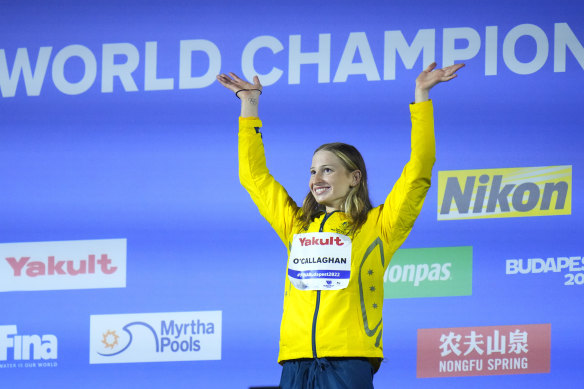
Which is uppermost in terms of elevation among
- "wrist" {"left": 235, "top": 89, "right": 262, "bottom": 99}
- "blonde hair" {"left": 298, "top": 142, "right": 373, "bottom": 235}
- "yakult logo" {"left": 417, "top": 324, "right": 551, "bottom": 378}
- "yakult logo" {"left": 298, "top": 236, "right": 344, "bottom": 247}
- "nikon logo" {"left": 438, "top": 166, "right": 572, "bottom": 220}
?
"wrist" {"left": 235, "top": 89, "right": 262, "bottom": 99}

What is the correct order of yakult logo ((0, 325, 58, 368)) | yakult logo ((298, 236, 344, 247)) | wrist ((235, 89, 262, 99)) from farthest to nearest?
1. yakult logo ((0, 325, 58, 368))
2. wrist ((235, 89, 262, 99))
3. yakult logo ((298, 236, 344, 247))

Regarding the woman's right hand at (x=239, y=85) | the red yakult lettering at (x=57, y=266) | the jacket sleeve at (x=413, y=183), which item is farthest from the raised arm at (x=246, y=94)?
the red yakult lettering at (x=57, y=266)

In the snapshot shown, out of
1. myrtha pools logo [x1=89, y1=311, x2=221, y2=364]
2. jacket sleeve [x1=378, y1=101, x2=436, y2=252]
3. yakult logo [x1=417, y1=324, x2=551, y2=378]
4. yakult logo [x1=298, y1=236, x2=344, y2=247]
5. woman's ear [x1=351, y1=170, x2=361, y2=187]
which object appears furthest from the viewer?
myrtha pools logo [x1=89, y1=311, x2=221, y2=364]

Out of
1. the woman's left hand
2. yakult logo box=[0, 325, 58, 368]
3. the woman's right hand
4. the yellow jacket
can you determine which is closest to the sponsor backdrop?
yakult logo box=[0, 325, 58, 368]

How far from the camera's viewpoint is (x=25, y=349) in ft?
13.9

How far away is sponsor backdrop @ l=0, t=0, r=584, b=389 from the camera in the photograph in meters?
3.97

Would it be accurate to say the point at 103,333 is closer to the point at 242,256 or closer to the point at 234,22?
the point at 242,256

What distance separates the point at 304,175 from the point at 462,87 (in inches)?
27.3

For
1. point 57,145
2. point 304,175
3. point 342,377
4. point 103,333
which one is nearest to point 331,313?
point 342,377

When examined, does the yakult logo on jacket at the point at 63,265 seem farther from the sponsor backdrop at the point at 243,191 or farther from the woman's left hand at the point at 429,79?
the woman's left hand at the point at 429,79

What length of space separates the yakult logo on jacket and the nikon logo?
1380 mm

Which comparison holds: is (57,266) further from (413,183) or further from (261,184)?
(413,183)

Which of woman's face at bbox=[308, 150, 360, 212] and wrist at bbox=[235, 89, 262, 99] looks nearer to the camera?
woman's face at bbox=[308, 150, 360, 212]

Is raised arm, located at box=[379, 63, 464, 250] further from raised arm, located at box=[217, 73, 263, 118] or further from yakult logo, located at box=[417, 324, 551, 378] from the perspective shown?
yakult logo, located at box=[417, 324, 551, 378]
